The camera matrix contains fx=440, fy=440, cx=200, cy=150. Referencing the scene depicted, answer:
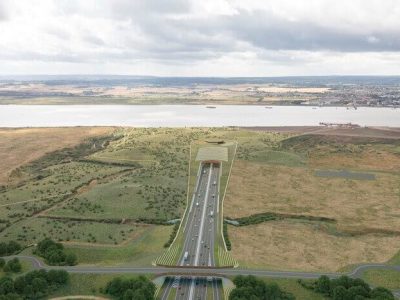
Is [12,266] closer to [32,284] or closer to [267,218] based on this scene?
[32,284]

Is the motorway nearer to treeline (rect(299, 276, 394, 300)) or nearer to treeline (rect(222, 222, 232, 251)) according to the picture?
treeline (rect(222, 222, 232, 251))

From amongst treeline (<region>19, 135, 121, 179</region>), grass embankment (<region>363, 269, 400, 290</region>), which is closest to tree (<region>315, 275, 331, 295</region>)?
grass embankment (<region>363, 269, 400, 290</region>)

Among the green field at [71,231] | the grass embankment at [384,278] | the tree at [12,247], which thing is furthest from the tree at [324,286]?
the tree at [12,247]

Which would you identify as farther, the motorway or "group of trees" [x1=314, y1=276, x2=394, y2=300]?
the motorway

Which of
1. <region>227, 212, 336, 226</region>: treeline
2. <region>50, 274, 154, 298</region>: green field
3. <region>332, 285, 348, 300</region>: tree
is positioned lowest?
<region>227, 212, 336, 226</region>: treeline

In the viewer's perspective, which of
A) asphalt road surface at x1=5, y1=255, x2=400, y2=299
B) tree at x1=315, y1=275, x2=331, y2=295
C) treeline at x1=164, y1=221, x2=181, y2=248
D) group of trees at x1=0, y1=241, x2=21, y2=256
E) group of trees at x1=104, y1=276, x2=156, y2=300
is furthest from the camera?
treeline at x1=164, y1=221, x2=181, y2=248

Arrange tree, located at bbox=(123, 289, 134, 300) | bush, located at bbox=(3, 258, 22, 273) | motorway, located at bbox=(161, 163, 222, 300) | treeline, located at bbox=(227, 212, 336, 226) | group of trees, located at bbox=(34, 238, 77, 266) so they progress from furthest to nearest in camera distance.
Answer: treeline, located at bbox=(227, 212, 336, 226) < group of trees, located at bbox=(34, 238, 77, 266) < bush, located at bbox=(3, 258, 22, 273) < motorway, located at bbox=(161, 163, 222, 300) < tree, located at bbox=(123, 289, 134, 300)

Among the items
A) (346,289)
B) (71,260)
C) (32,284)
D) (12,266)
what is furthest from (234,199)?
(32,284)
